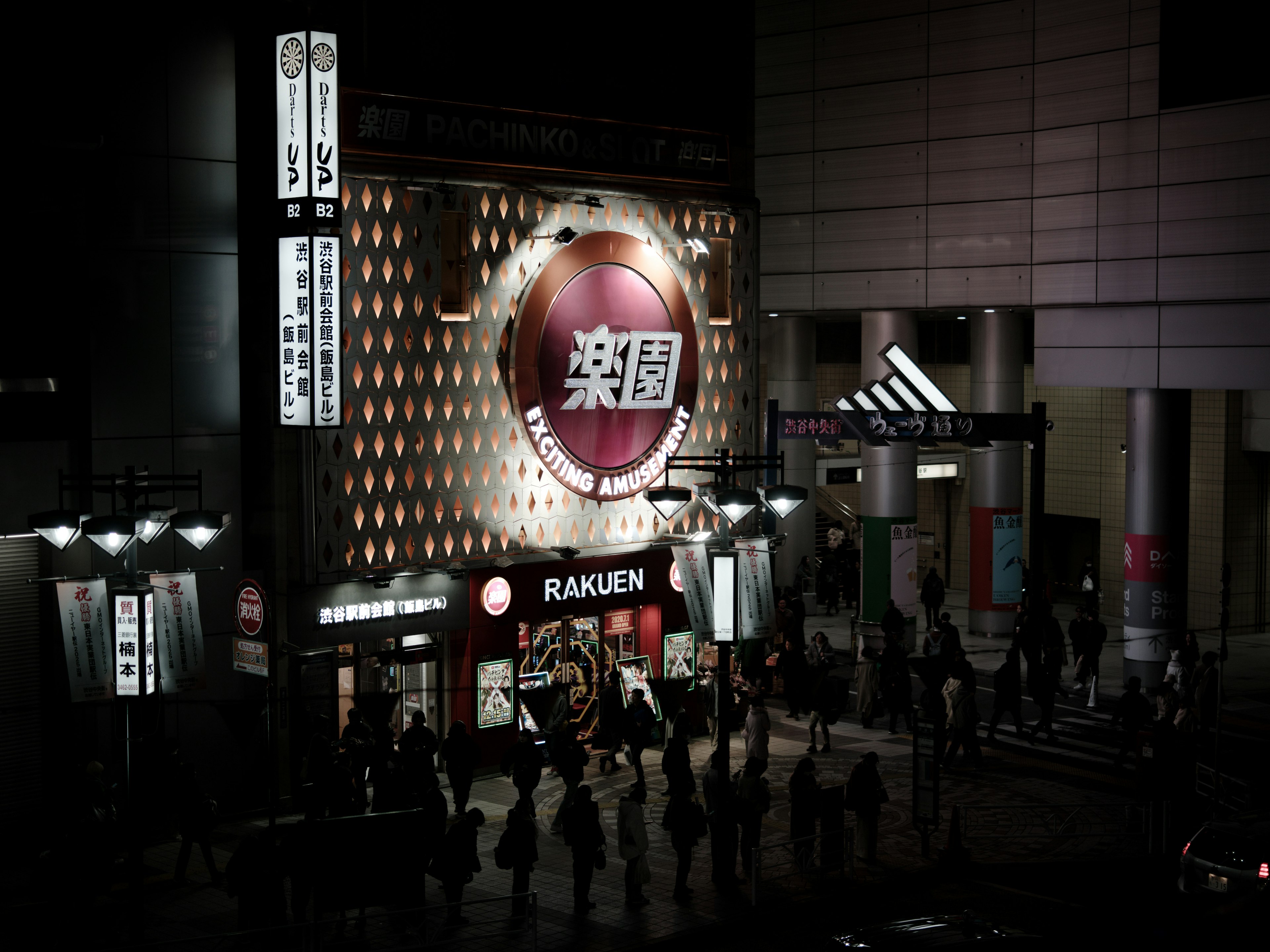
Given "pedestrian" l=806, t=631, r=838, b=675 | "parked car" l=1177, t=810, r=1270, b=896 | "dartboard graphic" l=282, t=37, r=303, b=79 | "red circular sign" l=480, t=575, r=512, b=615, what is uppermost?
"dartboard graphic" l=282, t=37, r=303, b=79

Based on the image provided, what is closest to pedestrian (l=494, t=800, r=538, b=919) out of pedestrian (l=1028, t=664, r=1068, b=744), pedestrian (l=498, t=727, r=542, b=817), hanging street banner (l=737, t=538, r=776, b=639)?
pedestrian (l=498, t=727, r=542, b=817)

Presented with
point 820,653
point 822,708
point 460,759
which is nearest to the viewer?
point 460,759

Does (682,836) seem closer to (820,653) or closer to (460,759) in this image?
(460,759)

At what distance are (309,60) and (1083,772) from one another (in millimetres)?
16507

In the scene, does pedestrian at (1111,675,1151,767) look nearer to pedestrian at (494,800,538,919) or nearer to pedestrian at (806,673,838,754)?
pedestrian at (806,673,838,754)

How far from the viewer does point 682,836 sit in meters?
16.9

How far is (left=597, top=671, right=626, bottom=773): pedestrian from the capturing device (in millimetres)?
22531

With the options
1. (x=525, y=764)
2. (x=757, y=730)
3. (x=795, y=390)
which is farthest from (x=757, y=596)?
(x=795, y=390)

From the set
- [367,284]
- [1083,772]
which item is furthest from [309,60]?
[1083,772]

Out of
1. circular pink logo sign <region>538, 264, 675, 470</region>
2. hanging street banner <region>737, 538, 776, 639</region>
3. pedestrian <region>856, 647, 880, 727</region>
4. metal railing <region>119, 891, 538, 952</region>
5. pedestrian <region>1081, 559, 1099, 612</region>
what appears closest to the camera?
metal railing <region>119, 891, 538, 952</region>

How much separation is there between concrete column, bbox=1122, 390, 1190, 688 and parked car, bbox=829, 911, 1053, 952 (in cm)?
1920

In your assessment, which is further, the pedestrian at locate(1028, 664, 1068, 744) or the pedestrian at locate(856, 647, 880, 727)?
the pedestrian at locate(856, 647, 880, 727)

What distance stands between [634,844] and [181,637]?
6.46 m

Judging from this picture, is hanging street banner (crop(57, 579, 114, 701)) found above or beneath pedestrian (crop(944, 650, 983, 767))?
above
